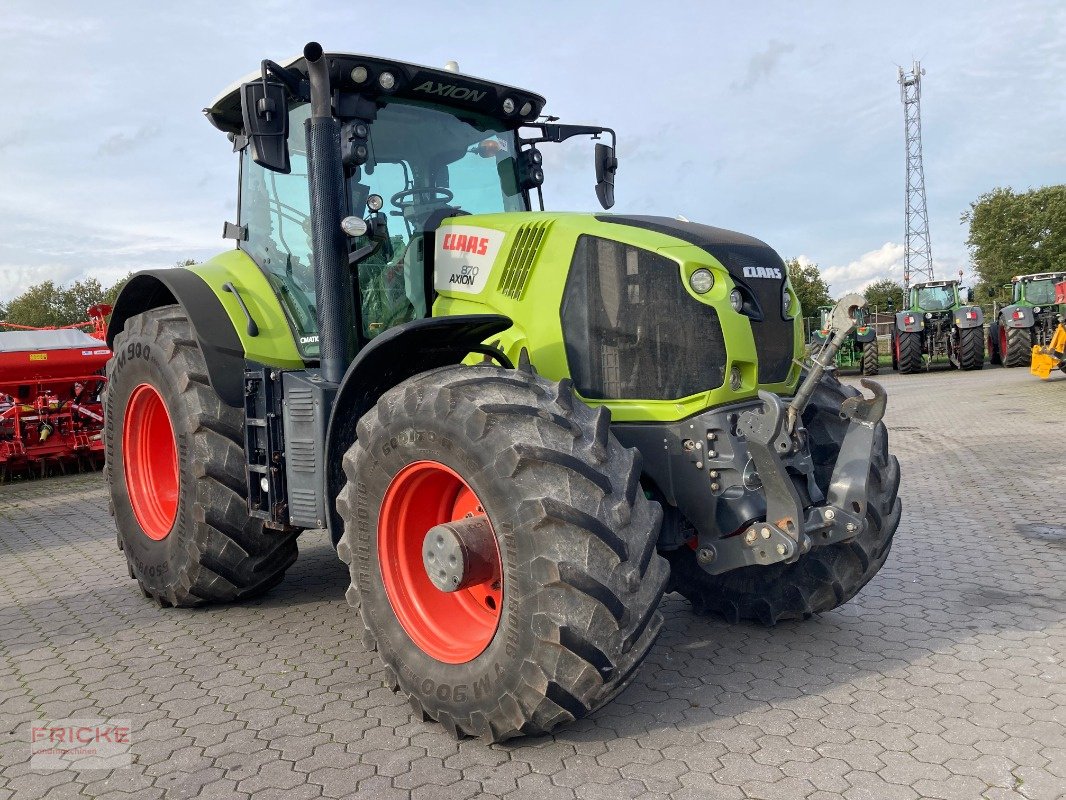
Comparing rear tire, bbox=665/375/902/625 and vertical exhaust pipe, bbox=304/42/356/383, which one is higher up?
vertical exhaust pipe, bbox=304/42/356/383

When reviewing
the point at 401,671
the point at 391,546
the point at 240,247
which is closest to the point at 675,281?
the point at 391,546

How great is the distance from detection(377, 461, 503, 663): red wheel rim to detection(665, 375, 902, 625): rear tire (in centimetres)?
102

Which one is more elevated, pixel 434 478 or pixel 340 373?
pixel 340 373

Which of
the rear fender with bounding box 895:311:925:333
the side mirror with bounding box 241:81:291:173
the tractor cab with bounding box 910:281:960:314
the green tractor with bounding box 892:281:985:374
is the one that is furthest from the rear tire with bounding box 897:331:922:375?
the side mirror with bounding box 241:81:291:173

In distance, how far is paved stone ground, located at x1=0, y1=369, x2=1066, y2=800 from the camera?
2.88m

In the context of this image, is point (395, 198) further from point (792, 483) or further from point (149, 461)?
point (149, 461)

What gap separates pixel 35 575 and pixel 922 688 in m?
5.58

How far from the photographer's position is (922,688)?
11.6 feet

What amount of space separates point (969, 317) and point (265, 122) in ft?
76.4

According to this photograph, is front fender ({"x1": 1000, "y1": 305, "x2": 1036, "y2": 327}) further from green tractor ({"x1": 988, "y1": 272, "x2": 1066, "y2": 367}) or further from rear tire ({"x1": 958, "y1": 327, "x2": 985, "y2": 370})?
rear tire ({"x1": 958, "y1": 327, "x2": 985, "y2": 370})

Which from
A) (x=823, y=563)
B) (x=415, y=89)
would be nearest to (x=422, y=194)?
(x=415, y=89)

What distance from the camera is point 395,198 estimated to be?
431cm

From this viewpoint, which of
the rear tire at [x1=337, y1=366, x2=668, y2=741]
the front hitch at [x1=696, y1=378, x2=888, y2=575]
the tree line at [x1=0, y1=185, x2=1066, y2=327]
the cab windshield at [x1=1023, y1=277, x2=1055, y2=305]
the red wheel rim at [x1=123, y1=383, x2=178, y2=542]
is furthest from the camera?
the tree line at [x1=0, y1=185, x2=1066, y2=327]

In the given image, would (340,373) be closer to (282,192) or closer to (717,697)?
(282,192)
